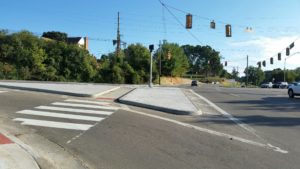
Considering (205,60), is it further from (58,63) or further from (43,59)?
(43,59)

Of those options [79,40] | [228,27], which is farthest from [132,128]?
[79,40]

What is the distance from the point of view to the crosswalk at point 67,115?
38.8 ft

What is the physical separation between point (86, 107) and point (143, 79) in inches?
2546

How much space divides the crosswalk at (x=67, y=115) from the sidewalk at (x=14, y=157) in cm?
289

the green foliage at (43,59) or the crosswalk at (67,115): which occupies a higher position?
the green foliage at (43,59)

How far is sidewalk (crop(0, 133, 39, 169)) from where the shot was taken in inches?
277

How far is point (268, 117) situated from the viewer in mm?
16031

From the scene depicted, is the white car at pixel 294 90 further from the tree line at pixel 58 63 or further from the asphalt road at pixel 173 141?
the tree line at pixel 58 63

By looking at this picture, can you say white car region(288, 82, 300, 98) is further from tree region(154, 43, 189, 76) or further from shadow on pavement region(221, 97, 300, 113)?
tree region(154, 43, 189, 76)

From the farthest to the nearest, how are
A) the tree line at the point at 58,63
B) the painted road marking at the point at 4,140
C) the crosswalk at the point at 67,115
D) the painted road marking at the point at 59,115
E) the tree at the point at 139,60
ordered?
the tree at the point at 139,60
the tree line at the point at 58,63
the painted road marking at the point at 59,115
the crosswalk at the point at 67,115
the painted road marking at the point at 4,140

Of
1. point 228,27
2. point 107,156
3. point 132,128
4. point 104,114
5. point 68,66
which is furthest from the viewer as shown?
point 68,66

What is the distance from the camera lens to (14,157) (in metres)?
7.57

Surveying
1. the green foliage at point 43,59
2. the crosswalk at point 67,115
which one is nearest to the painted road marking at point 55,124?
the crosswalk at point 67,115

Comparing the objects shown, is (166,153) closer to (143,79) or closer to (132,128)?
(132,128)
